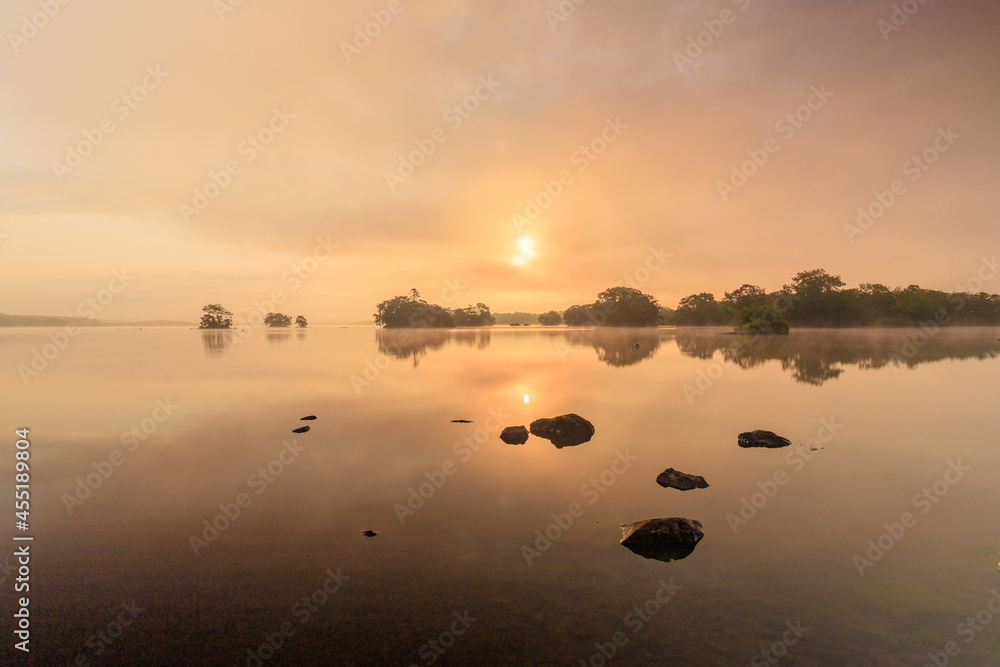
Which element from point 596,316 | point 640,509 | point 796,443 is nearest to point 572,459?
point 640,509

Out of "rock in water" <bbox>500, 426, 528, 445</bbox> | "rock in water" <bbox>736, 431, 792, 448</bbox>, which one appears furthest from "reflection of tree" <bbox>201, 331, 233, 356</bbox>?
"rock in water" <bbox>736, 431, 792, 448</bbox>

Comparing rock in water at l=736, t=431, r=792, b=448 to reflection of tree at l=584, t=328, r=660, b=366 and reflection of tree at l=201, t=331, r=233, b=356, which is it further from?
reflection of tree at l=201, t=331, r=233, b=356

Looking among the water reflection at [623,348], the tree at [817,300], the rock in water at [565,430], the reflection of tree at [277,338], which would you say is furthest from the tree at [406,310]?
the rock in water at [565,430]

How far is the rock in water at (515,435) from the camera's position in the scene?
693 inches

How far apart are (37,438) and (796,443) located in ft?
110

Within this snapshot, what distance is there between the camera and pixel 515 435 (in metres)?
17.8

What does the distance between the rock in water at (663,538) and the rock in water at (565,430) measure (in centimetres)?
784

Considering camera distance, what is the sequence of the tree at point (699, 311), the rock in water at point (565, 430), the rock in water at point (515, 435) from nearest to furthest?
the rock in water at point (515, 435)
the rock in water at point (565, 430)
the tree at point (699, 311)

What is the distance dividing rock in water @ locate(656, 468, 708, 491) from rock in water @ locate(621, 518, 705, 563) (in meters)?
3.01

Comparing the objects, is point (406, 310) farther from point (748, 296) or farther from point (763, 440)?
point (763, 440)

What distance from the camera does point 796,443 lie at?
17.1 m

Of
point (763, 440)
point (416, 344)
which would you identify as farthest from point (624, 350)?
point (763, 440)

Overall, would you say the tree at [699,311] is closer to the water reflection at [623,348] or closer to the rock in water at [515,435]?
the water reflection at [623,348]

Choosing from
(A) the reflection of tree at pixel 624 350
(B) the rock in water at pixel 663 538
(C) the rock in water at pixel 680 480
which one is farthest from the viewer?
(A) the reflection of tree at pixel 624 350
